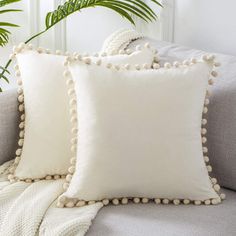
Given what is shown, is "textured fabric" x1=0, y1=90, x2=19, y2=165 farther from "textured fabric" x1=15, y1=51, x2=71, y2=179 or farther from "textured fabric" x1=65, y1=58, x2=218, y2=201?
"textured fabric" x1=65, y1=58, x2=218, y2=201

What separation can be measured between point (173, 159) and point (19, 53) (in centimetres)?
60

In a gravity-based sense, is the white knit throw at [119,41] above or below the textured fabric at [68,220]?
above

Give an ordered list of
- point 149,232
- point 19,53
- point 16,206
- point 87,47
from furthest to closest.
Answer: point 87,47 < point 19,53 < point 16,206 < point 149,232

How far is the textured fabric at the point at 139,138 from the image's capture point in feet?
4.49

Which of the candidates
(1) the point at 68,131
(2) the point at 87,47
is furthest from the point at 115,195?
(2) the point at 87,47

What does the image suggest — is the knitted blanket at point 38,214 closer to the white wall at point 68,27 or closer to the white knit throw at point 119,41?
the white knit throw at point 119,41

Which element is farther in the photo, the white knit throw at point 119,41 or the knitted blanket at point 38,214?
the white knit throw at point 119,41

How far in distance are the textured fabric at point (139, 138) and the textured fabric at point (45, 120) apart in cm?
12

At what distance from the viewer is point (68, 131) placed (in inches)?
60.2

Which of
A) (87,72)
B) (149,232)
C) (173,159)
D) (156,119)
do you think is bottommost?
(149,232)

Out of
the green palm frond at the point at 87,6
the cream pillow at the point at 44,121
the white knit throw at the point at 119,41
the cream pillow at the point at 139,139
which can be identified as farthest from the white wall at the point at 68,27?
the cream pillow at the point at 139,139

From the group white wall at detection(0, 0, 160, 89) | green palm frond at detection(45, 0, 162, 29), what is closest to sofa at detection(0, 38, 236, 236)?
green palm frond at detection(45, 0, 162, 29)

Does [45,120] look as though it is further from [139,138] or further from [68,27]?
[68,27]

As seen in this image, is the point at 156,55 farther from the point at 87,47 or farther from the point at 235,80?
the point at 87,47
